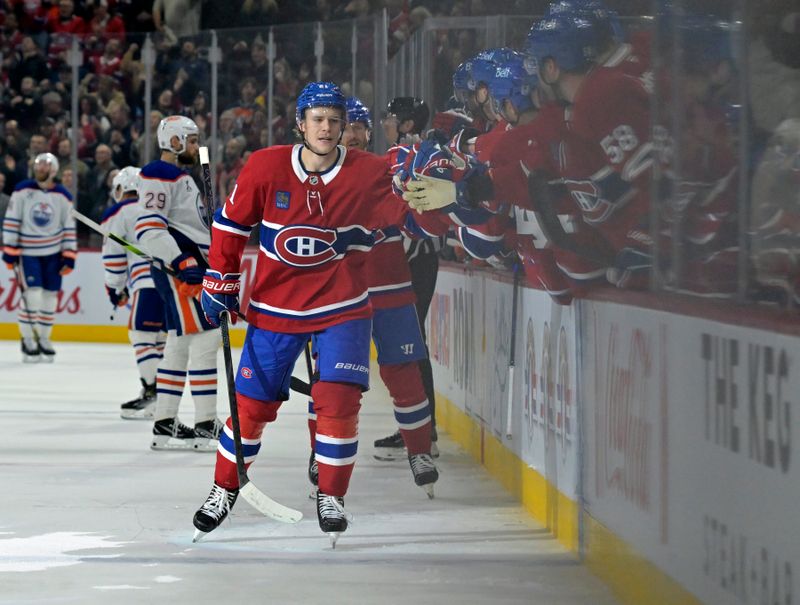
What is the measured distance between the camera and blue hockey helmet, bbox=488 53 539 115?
17.0 feet

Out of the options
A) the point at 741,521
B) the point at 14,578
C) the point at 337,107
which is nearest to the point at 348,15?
the point at 337,107

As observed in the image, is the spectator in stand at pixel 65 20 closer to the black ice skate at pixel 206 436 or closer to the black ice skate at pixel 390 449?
the black ice skate at pixel 206 436

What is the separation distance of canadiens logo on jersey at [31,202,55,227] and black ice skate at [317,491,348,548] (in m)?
7.80

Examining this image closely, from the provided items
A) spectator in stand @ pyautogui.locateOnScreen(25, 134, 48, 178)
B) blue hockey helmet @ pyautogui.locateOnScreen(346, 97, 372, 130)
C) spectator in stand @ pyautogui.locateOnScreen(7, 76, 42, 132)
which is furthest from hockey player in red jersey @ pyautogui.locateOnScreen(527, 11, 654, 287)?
spectator in stand @ pyautogui.locateOnScreen(7, 76, 42, 132)

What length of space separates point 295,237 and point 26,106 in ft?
33.7

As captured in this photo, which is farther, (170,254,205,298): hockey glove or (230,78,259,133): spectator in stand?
(230,78,259,133): spectator in stand

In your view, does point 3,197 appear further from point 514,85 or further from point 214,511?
point 214,511

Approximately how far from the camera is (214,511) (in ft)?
15.1

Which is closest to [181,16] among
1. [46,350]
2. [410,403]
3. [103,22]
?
[103,22]

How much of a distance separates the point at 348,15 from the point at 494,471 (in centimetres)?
1009

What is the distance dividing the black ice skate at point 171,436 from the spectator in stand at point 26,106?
7.74 m

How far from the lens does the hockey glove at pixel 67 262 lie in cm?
1194

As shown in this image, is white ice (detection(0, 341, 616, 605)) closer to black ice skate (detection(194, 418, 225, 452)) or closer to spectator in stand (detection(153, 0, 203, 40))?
black ice skate (detection(194, 418, 225, 452))

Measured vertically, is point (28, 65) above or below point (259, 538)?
above
